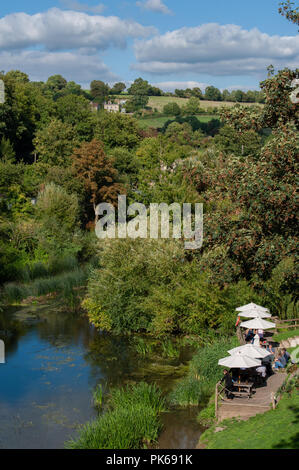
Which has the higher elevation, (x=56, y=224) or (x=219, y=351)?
(x=56, y=224)

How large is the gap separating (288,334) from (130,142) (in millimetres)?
55653

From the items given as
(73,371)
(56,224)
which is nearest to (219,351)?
(73,371)

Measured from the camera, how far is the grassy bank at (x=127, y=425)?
13.5 m

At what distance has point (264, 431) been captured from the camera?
13062mm

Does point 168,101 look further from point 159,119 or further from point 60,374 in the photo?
point 60,374

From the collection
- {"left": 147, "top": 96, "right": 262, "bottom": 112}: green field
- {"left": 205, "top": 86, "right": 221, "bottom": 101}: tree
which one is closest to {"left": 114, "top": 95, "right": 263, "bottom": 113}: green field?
{"left": 147, "top": 96, "right": 262, "bottom": 112}: green field

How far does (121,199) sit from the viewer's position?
52906 millimetres

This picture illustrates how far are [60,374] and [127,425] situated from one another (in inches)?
278

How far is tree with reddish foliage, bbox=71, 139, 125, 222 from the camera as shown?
2012 inches

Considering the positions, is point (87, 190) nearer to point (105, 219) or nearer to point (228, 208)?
point (105, 219)

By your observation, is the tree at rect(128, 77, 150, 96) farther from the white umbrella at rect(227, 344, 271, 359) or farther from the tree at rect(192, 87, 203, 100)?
the white umbrella at rect(227, 344, 271, 359)

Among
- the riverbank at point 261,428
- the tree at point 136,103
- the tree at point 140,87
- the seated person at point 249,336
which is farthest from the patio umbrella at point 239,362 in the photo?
the tree at point 140,87

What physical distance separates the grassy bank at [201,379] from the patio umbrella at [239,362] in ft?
5.95

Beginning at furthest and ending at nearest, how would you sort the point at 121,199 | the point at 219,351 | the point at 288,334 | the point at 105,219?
the point at 121,199
the point at 105,219
the point at 288,334
the point at 219,351
